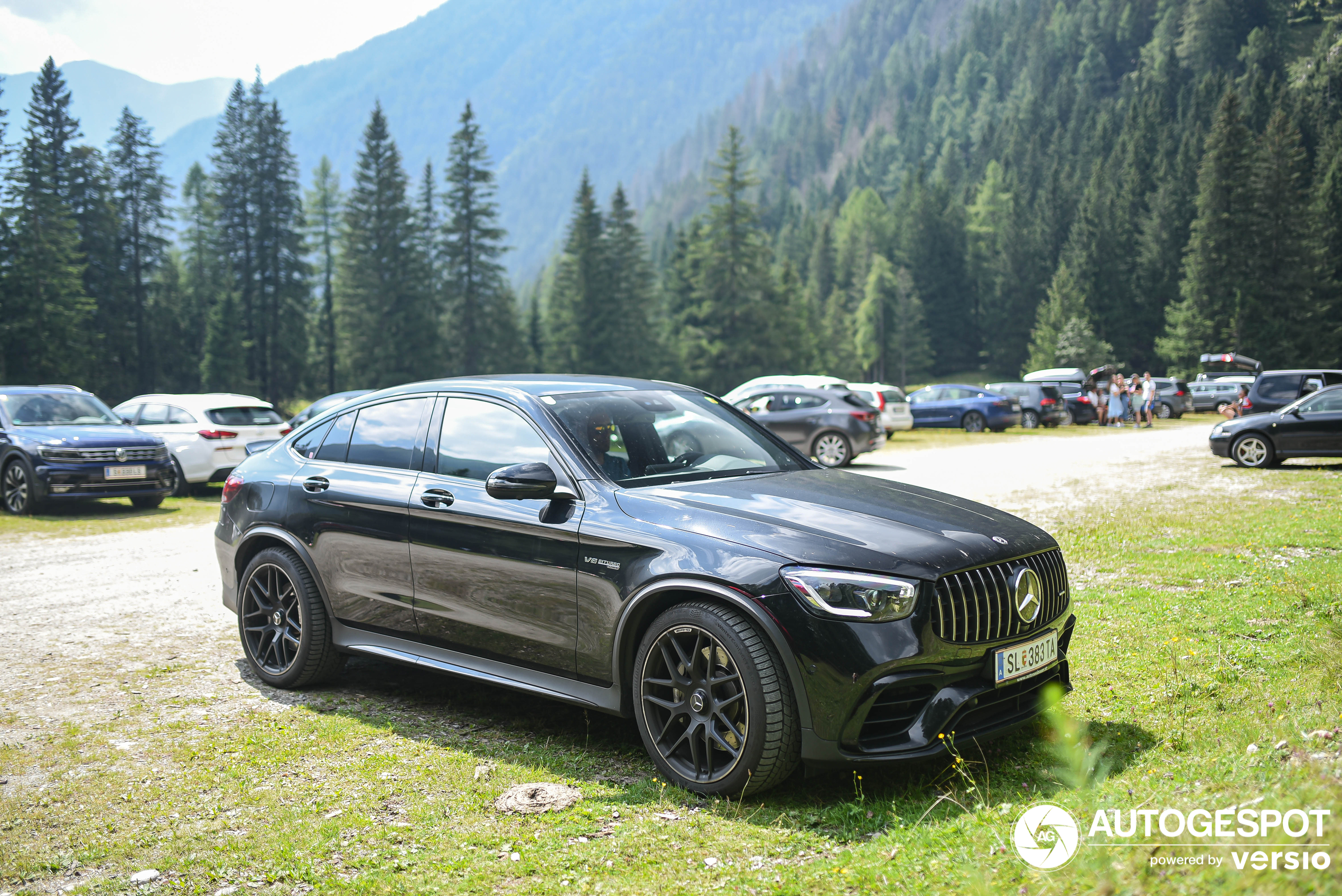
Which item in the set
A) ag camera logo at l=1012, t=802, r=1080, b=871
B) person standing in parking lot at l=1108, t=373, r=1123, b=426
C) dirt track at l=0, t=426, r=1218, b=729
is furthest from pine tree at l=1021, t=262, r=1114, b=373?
ag camera logo at l=1012, t=802, r=1080, b=871

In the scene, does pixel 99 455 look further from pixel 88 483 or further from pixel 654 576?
pixel 654 576

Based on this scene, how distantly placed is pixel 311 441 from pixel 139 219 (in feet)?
222

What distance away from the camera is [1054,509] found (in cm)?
1230

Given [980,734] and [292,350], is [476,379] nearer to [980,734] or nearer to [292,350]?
[980,734]

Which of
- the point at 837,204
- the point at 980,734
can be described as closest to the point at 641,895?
the point at 980,734

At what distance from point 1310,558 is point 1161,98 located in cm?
11780

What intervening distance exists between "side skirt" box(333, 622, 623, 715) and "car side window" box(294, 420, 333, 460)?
111 cm

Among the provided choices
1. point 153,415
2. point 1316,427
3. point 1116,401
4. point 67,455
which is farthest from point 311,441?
point 1116,401

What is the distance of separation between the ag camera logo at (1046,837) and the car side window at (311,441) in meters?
4.46

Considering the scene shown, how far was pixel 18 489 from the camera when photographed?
14.4 metres

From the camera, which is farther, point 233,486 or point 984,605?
Answer: point 233,486

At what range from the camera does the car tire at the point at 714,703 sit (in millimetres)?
3814

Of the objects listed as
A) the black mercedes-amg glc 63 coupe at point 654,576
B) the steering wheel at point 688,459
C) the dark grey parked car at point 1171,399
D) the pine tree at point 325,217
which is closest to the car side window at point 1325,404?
the black mercedes-amg glc 63 coupe at point 654,576

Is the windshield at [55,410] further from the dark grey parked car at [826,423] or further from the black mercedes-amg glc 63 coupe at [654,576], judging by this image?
the dark grey parked car at [826,423]
